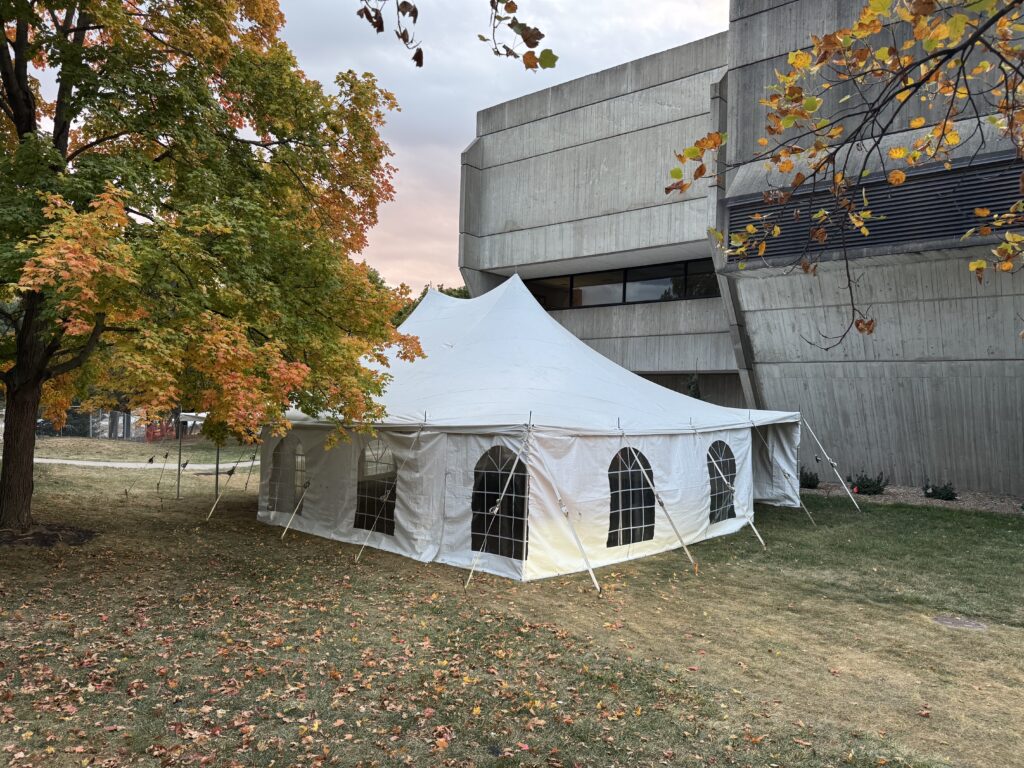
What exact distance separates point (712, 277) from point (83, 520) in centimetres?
1435

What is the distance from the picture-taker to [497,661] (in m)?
5.36

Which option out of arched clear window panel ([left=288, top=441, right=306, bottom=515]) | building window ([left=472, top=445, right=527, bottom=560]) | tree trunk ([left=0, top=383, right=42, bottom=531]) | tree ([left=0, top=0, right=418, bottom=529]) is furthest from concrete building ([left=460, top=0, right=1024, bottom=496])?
tree trunk ([left=0, top=383, right=42, bottom=531])

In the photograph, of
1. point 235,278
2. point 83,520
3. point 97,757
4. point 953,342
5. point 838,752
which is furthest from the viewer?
point 953,342

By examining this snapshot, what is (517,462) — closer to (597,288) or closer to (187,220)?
(187,220)

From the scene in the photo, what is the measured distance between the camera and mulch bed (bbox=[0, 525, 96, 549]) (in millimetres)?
8328

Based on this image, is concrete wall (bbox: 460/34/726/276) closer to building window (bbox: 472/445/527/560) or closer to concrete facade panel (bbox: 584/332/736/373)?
concrete facade panel (bbox: 584/332/736/373)

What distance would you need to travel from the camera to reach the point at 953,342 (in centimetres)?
1301

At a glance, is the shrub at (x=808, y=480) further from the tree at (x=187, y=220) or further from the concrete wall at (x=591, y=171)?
the tree at (x=187, y=220)

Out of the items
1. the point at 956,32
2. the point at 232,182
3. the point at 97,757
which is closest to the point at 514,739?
the point at 97,757

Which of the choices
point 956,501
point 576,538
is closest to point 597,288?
point 956,501

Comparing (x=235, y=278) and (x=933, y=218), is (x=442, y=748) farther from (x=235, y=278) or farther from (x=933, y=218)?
(x=933, y=218)

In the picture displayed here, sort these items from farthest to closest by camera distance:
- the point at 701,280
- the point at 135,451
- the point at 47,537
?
the point at 135,451, the point at 701,280, the point at 47,537

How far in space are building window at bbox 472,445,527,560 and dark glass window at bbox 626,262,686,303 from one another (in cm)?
1099

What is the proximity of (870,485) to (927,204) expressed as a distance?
18.9 feet
